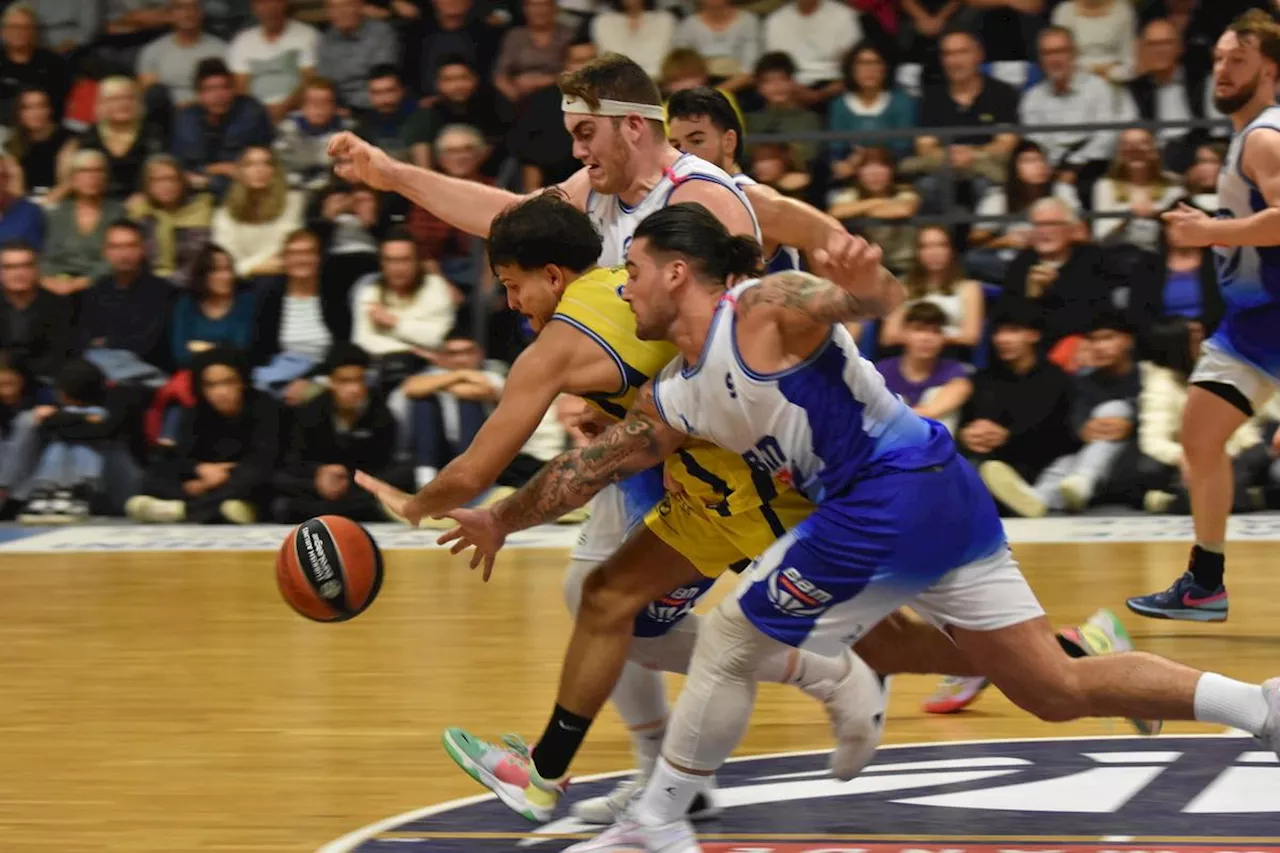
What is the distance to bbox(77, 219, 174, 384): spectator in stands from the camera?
11.1 meters

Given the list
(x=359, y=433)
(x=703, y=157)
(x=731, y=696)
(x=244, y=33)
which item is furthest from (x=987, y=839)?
(x=244, y=33)

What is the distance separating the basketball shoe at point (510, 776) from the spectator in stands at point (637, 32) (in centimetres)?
736

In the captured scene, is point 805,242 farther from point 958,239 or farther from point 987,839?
point 958,239

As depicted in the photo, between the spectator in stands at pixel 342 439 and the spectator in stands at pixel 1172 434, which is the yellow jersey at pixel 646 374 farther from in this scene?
the spectator in stands at pixel 342 439

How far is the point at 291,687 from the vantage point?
679cm

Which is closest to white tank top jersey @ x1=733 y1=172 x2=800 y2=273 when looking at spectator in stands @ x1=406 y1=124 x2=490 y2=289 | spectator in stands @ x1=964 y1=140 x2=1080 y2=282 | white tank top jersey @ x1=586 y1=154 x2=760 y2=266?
white tank top jersey @ x1=586 y1=154 x2=760 y2=266

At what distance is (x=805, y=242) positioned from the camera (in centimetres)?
588

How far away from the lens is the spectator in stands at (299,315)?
11.0 metres

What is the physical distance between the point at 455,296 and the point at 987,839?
6478 millimetres

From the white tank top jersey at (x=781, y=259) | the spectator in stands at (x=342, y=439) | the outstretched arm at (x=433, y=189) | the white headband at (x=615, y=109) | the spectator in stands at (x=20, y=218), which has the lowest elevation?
the spectator in stands at (x=342, y=439)

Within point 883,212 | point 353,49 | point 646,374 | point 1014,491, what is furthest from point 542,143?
point 646,374

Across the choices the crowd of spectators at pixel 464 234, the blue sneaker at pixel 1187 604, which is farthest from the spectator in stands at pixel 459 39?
the blue sneaker at pixel 1187 604

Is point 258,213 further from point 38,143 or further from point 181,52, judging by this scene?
point 181,52

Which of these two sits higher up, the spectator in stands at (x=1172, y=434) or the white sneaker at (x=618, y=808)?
the white sneaker at (x=618, y=808)
